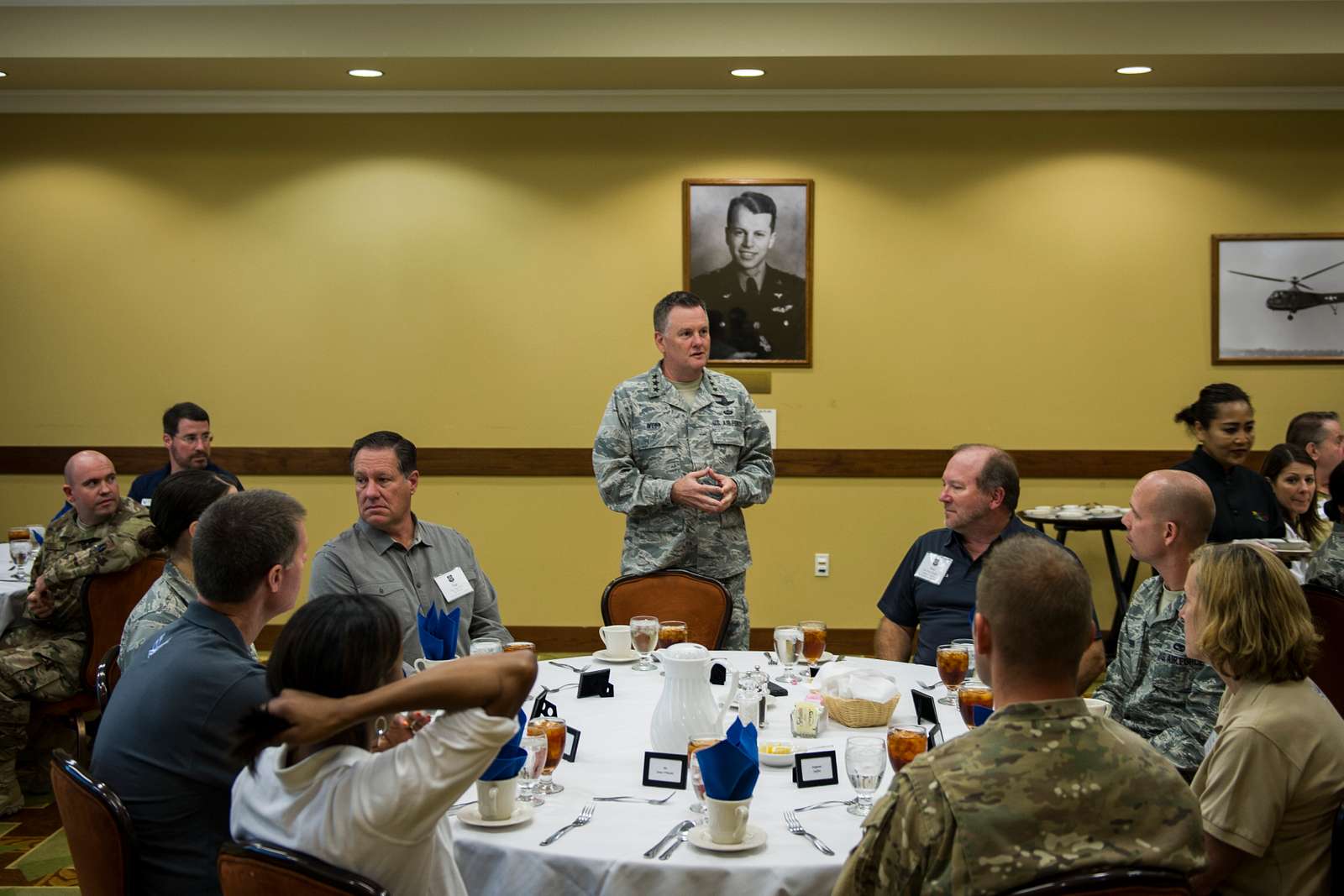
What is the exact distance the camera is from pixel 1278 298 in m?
6.93

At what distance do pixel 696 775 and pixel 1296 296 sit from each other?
607cm

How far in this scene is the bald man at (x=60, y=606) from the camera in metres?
4.31

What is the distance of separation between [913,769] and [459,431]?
5.66 meters

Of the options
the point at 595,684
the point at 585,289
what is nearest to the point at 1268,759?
the point at 595,684

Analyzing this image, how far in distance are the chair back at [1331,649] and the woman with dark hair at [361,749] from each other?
2.78m

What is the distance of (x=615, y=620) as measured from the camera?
4148 mm

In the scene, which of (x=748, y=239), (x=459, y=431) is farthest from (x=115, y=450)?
(x=748, y=239)

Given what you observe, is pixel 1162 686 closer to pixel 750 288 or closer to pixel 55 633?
pixel 55 633

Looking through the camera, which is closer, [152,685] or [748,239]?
[152,685]

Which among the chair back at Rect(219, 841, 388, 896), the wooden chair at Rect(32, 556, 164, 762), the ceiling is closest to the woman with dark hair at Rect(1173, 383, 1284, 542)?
the ceiling

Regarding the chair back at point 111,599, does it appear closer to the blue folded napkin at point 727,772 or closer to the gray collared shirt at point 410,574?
the gray collared shirt at point 410,574

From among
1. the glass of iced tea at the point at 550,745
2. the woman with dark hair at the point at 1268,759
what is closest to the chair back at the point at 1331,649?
the woman with dark hair at the point at 1268,759

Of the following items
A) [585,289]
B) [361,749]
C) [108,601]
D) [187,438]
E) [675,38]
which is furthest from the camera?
[585,289]

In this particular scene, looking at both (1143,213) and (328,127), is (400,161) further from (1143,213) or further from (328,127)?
(1143,213)
